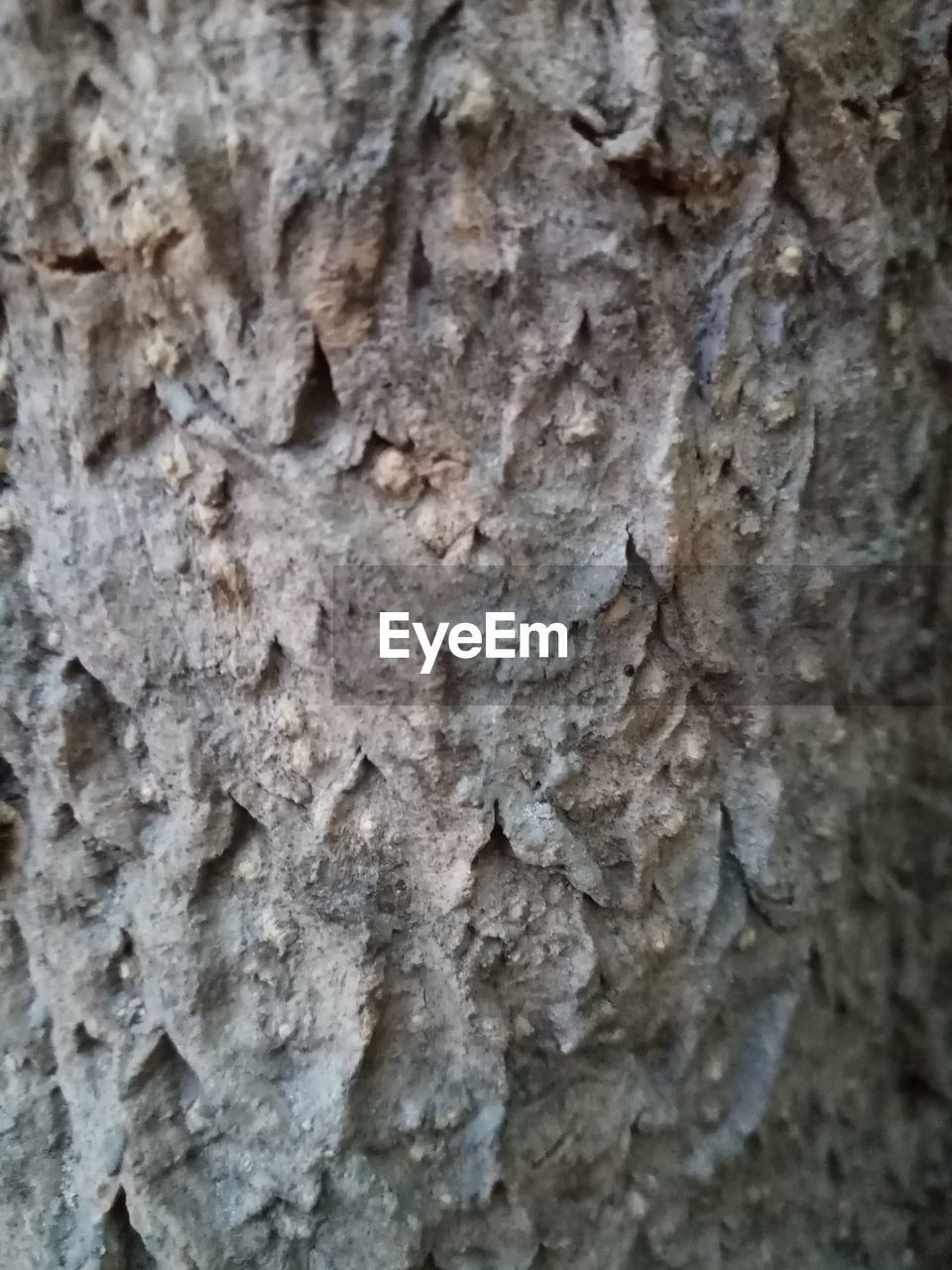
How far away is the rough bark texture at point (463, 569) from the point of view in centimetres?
57

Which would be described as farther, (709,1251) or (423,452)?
(709,1251)

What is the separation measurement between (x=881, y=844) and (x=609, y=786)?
262 millimetres

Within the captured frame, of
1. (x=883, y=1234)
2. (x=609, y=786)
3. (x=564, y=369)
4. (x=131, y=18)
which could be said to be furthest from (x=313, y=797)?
(x=883, y=1234)

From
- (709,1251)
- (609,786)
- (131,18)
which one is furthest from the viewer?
(709,1251)

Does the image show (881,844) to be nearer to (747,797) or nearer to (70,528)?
(747,797)

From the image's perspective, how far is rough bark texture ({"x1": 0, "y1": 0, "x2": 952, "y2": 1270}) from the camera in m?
0.57

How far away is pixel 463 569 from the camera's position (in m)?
0.61

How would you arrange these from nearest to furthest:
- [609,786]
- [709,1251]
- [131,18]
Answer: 1. [131,18]
2. [609,786]
3. [709,1251]

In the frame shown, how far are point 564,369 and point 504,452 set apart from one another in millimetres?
56

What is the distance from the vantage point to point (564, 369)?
2.00ft

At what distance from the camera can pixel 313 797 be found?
65 centimetres

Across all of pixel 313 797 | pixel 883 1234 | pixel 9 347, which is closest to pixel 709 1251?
pixel 883 1234

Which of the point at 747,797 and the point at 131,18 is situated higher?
the point at 131,18

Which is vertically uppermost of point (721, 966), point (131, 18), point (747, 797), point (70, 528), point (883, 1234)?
point (131, 18)
